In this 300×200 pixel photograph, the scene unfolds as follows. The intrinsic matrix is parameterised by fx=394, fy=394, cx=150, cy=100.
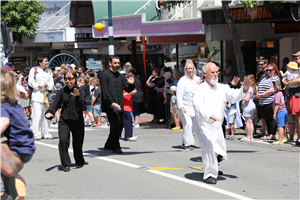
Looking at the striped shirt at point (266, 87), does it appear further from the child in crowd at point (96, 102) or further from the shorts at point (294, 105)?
the child in crowd at point (96, 102)

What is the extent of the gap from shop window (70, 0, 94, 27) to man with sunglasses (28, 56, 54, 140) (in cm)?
1506

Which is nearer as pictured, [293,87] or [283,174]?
[283,174]

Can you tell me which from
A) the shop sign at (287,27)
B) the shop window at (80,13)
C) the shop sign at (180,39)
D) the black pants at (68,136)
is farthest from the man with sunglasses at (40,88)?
the shop window at (80,13)

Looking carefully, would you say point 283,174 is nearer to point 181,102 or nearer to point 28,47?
point 181,102

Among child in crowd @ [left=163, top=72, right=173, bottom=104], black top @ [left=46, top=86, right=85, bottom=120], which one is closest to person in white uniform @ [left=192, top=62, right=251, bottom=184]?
black top @ [left=46, top=86, right=85, bottom=120]

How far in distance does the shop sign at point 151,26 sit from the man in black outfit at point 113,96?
6.45m

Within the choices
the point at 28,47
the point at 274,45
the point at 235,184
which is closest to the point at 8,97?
the point at 235,184

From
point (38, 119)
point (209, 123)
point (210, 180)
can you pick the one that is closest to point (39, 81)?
point (38, 119)

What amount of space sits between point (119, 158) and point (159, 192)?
94.9 inches

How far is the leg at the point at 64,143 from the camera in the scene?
6.73m

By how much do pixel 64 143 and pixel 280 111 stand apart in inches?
208

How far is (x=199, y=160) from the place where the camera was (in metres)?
7.65

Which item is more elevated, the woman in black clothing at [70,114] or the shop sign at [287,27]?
the shop sign at [287,27]

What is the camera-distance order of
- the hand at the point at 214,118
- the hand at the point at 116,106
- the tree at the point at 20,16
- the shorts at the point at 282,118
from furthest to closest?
the tree at the point at 20,16 → the shorts at the point at 282,118 → the hand at the point at 116,106 → the hand at the point at 214,118
